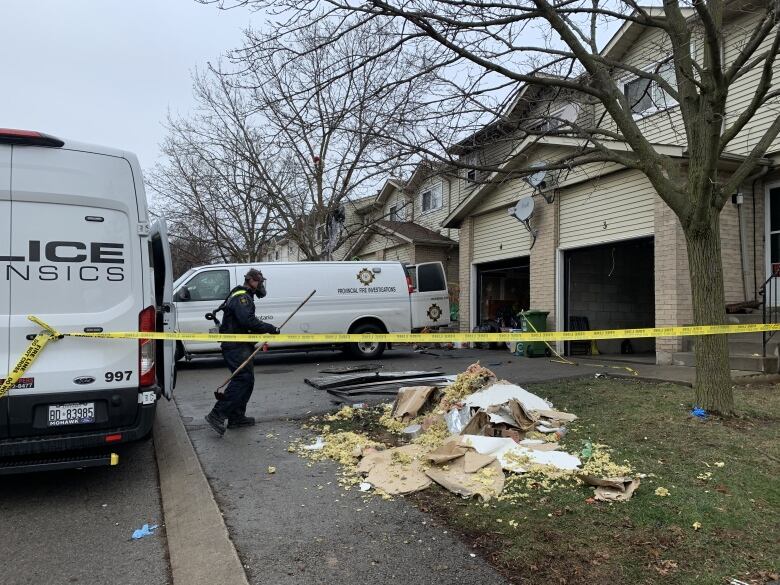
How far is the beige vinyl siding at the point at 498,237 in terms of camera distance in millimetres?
15297

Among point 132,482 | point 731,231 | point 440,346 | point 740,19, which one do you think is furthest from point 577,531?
point 440,346

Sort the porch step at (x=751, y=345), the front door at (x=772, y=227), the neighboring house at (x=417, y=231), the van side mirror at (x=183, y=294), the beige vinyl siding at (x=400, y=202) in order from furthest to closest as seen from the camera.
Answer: the beige vinyl siding at (x=400, y=202) → the neighboring house at (x=417, y=231) → the van side mirror at (x=183, y=294) → the front door at (x=772, y=227) → the porch step at (x=751, y=345)

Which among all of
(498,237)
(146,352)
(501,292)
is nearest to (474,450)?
(146,352)

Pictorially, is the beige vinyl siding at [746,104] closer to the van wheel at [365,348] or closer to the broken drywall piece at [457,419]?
the van wheel at [365,348]

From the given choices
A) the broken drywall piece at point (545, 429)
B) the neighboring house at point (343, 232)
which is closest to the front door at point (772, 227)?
the broken drywall piece at point (545, 429)

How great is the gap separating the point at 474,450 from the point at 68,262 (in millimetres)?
3573

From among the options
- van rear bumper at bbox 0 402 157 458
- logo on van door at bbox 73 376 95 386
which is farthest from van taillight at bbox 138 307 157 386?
logo on van door at bbox 73 376 95 386

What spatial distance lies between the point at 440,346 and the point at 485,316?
1.81m

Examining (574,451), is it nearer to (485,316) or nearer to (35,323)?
(35,323)

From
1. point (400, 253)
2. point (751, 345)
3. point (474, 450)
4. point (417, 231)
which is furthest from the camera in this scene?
point (400, 253)

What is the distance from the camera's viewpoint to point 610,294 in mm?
15500

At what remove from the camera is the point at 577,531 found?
11.0ft

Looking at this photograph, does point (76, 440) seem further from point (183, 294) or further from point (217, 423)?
point (183, 294)

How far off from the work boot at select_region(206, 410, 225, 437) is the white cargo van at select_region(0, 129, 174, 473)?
1537 millimetres
